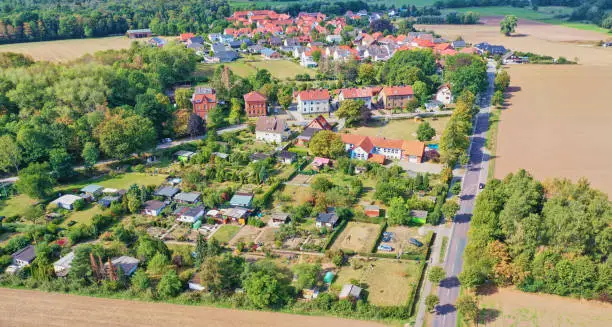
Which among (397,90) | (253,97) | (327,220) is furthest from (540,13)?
(327,220)

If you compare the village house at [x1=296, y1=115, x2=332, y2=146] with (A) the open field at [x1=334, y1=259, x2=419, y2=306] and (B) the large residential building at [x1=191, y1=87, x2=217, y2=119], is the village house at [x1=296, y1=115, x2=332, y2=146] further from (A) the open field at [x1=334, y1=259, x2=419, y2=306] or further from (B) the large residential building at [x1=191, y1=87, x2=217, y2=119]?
(A) the open field at [x1=334, y1=259, x2=419, y2=306]

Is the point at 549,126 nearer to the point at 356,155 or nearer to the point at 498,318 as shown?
the point at 356,155

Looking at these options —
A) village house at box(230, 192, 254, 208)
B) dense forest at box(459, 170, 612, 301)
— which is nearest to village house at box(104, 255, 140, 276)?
village house at box(230, 192, 254, 208)

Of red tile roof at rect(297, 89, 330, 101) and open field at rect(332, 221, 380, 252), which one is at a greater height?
red tile roof at rect(297, 89, 330, 101)

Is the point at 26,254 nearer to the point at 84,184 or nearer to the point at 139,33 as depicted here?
the point at 84,184

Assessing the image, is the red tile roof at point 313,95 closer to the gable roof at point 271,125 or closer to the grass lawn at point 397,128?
the grass lawn at point 397,128

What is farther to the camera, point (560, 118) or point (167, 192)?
point (560, 118)

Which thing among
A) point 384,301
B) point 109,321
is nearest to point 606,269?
point 384,301
